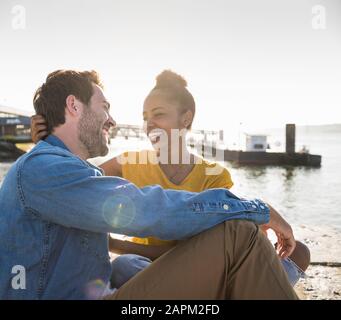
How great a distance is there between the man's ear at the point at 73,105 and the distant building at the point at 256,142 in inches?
1995

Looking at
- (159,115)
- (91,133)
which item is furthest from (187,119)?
(91,133)

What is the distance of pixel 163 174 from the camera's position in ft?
10.8

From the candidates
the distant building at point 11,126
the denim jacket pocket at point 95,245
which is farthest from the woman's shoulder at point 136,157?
the distant building at point 11,126

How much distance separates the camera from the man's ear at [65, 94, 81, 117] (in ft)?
6.89

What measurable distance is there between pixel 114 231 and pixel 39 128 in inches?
34.2

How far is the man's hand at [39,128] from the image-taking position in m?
2.06

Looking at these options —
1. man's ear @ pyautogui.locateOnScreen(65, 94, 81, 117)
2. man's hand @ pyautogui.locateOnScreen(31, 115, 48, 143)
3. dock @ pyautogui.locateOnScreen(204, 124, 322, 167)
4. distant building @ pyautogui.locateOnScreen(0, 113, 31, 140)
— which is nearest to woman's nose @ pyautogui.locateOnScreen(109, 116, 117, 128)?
man's ear @ pyautogui.locateOnScreen(65, 94, 81, 117)

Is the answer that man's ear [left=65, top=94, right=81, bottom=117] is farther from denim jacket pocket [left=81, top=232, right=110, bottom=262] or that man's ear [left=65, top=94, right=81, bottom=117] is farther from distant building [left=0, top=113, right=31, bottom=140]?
distant building [left=0, top=113, right=31, bottom=140]

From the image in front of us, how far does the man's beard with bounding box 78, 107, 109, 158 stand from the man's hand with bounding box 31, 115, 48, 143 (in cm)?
20

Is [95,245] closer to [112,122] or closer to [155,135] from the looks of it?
[112,122]

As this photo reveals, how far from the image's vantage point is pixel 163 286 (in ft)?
5.52
